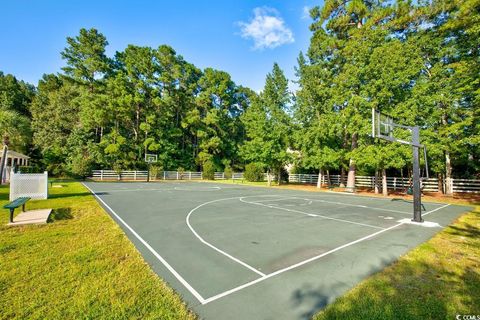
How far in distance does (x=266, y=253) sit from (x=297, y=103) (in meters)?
20.4

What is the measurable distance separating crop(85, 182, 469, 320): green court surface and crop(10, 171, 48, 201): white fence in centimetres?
466

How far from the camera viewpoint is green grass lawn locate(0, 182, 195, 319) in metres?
2.77

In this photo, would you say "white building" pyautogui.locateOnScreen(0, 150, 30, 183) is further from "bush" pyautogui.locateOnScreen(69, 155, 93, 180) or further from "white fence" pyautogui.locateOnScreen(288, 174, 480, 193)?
"white fence" pyautogui.locateOnScreen(288, 174, 480, 193)

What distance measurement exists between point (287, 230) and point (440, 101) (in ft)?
56.0

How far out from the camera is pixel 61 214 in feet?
25.3

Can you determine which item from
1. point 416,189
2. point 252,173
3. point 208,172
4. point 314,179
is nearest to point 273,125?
point 252,173

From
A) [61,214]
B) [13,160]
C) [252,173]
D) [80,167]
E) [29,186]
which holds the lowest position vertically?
[61,214]

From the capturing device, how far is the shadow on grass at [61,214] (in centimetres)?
721

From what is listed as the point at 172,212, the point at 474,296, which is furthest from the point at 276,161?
the point at 474,296

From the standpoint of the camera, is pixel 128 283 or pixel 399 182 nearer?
pixel 128 283

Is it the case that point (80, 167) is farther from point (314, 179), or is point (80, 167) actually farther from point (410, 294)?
point (410, 294)

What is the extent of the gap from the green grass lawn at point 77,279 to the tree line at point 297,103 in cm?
1579

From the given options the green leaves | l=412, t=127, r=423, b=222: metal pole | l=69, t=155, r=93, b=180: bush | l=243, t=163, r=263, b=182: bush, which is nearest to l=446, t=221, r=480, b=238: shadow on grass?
l=412, t=127, r=423, b=222: metal pole

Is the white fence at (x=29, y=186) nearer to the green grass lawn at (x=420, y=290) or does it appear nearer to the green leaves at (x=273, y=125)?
the green grass lawn at (x=420, y=290)
